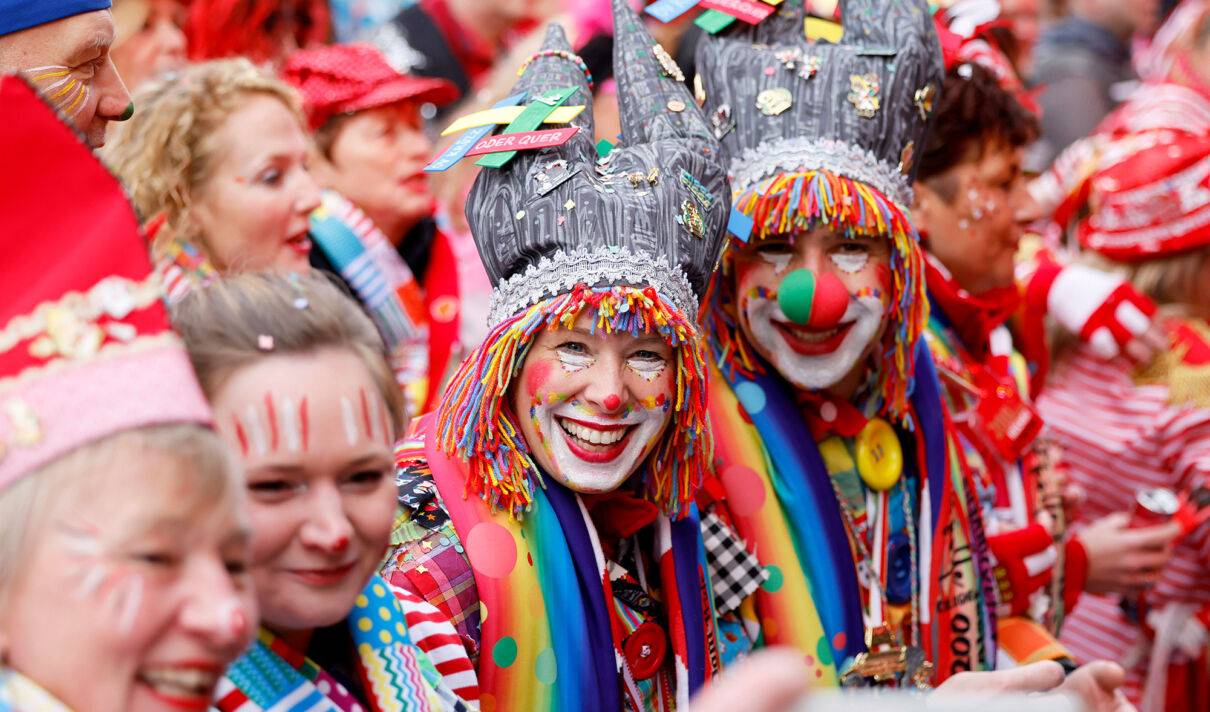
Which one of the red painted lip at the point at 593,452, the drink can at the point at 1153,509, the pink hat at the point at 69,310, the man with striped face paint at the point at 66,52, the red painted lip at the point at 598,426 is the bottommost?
the drink can at the point at 1153,509

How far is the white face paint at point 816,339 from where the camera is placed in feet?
10.9

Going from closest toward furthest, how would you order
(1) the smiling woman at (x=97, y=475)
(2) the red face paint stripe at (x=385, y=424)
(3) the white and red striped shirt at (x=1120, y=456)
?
(1) the smiling woman at (x=97, y=475)
(2) the red face paint stripe at (x=385, y=424)
(3) the white and red striped shirt at (x=1120, y=456)

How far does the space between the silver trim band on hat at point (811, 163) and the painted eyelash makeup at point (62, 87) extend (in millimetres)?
1392

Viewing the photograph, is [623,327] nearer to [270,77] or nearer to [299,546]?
[299,546]

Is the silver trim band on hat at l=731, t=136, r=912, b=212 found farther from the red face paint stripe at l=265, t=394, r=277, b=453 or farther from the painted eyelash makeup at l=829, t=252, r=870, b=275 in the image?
the red face paint stripe at l=265, t=394, r=277, b=453

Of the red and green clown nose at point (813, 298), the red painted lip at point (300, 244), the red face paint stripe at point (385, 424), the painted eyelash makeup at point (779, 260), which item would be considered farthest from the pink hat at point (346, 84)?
the red face paint stripe at point (385, 424)

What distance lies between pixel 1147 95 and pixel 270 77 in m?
3.22

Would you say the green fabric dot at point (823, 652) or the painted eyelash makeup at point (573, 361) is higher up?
the painted eyelash makeup at point (573, 361)

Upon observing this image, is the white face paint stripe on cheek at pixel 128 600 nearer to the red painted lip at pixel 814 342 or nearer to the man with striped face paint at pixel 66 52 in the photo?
the man with striped face paint at pixel 66 52

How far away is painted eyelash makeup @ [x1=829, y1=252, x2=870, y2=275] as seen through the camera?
130 inches

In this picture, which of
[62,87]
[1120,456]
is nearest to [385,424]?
[62,87]

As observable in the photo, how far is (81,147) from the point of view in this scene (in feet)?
5.74

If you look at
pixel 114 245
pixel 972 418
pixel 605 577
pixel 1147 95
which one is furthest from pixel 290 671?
pixel 1147 95

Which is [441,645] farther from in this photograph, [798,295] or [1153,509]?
[1153,509]
